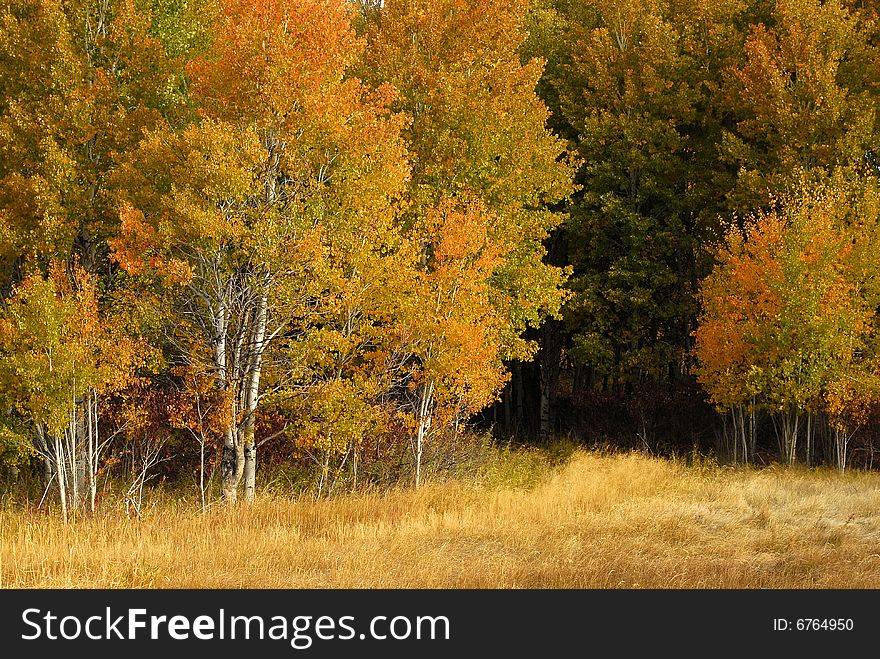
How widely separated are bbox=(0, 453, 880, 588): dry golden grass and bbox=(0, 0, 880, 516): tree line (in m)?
→ 1.82

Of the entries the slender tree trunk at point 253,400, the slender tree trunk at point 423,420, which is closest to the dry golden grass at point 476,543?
the slender tree trunk at point 423,420

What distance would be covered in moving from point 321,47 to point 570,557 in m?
10.1

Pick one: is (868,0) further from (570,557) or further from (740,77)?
(570,557)

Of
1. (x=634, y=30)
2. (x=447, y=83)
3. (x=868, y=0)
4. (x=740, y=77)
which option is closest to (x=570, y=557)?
(x=447, y=83)

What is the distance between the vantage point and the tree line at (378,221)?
1478cm

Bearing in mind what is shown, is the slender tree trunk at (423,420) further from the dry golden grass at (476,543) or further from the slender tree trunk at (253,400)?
the slender tree trunk at (253,400)

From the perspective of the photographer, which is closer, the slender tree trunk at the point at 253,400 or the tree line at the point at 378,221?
the tree line at the point at 378,221

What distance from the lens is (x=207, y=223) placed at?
13.9 metres

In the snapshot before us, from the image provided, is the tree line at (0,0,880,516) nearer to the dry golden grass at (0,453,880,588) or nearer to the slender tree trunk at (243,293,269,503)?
the slender tree trunk at (243,293,269,503)

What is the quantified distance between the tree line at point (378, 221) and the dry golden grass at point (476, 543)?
1.82 m

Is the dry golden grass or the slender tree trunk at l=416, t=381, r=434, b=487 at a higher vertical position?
the slender tree trunk at l=416, t=381, r=434, b=487

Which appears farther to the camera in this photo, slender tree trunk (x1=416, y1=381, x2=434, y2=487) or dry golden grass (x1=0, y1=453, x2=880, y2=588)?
slender tree trunk (x1=416, y1=381, x2=434, y2=487)

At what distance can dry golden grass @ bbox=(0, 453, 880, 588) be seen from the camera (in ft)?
32.1

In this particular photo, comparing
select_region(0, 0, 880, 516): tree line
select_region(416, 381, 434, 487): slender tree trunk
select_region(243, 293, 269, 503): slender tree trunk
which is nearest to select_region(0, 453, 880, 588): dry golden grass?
select_region(416, 381, 434, 487): slender tree trunk
